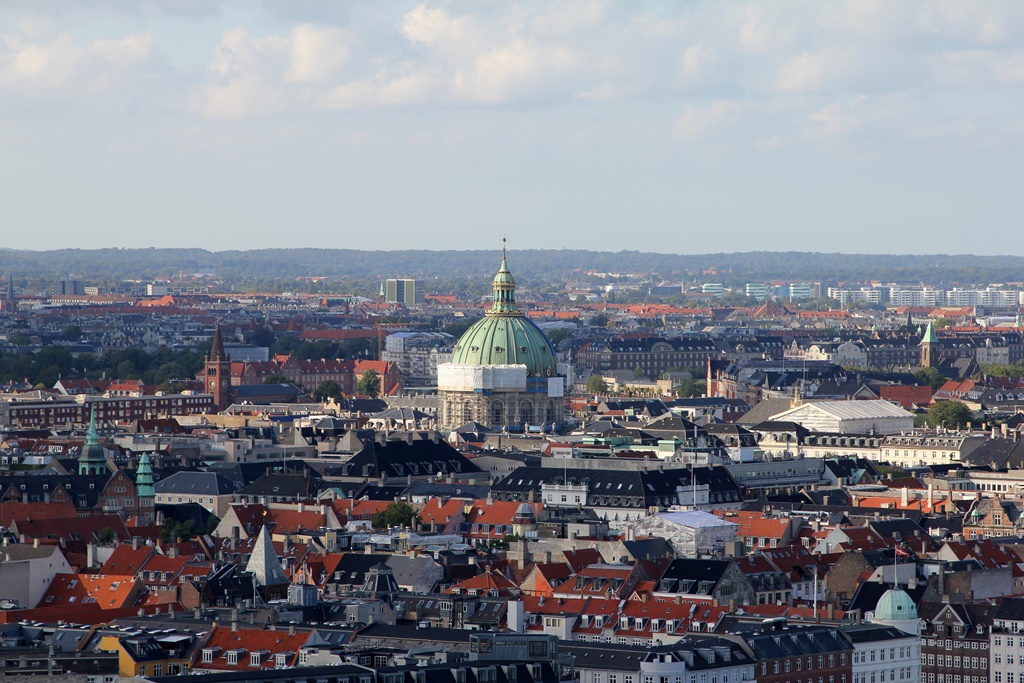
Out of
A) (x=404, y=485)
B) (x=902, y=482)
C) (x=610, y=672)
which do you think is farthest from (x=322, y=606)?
(x=902, y=482)

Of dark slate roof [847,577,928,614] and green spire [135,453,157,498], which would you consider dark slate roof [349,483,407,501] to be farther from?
dark slate roof [847,577,928,614]

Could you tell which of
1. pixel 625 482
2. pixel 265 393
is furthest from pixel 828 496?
pixel 265 393

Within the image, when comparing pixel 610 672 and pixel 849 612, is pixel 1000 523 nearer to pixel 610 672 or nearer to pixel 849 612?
pixel 849 612

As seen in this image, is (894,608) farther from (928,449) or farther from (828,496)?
(928,449)

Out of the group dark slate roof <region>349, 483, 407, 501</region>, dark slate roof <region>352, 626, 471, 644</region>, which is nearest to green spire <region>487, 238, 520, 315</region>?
dark slate roof <region>349, 483, 407, 501</region>

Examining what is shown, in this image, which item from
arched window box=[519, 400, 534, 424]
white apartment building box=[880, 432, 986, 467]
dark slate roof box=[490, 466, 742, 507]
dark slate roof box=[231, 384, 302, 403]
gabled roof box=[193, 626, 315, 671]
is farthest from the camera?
dark slate roof box=[231, 384, 302, 403]

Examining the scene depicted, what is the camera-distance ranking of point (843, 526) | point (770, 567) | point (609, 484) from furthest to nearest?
point (609, 484) < point (843, 526) < point (770, 567)
